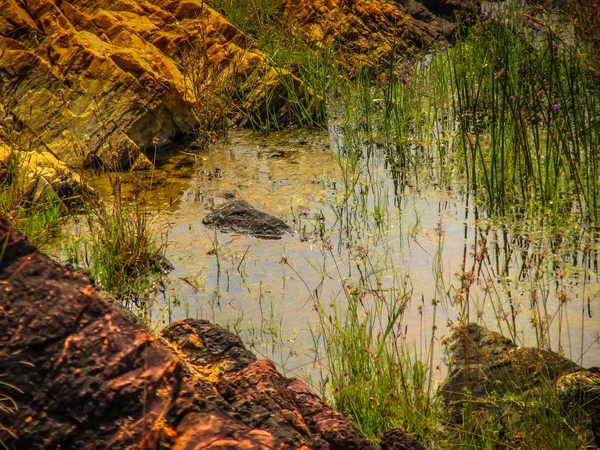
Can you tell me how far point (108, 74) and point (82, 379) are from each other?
4995 millimetres

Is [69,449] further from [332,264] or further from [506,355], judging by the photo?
[332,264]

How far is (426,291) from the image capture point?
13.4ft

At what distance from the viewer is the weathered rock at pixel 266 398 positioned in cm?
214

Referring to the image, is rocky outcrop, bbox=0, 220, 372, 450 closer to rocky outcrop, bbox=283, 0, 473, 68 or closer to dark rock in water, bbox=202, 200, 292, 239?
dark rock in water, bbox=202, 200, 292, 239

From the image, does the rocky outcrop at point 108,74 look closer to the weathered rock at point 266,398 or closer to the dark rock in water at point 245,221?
the dark rock in water at point 245,221

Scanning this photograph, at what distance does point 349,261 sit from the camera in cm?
444

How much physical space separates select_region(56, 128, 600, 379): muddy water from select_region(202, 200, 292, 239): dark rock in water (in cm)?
7

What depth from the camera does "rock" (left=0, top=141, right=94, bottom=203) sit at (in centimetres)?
484

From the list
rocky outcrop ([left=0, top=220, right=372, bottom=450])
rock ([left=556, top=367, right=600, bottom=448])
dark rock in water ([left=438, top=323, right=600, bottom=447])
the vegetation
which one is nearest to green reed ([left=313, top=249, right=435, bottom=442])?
the vegetation

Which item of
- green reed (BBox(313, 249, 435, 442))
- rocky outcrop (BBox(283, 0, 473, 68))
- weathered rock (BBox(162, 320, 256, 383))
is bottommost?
green reed (BBox(313, 249, 435, 442))

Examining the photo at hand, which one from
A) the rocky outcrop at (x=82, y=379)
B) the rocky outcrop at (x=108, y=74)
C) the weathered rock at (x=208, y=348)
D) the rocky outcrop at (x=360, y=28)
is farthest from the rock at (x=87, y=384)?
the rocky outcrop at (x=360, y=28)

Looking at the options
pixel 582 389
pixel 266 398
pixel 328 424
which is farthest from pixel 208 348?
pixel 582 389

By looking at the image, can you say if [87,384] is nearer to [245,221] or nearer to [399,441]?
[399,441]

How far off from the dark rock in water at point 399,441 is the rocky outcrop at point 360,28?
6.00m
